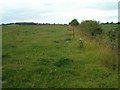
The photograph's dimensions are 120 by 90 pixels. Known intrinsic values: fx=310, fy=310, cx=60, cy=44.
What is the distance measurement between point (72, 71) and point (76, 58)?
350 centimetres

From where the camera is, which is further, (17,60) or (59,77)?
(17,60)

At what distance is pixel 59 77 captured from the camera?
12.8m

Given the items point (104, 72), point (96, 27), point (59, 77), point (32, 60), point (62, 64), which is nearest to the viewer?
point (59, 77)

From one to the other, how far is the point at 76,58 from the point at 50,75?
14.7 feet

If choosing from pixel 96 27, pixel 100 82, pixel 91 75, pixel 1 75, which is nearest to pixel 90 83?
pixel 100 82

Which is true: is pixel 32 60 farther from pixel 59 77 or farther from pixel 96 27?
pixel 96 27

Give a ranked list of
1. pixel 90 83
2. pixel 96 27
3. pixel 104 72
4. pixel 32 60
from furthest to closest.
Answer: pixel 96 27, pixel 32 60, pixel 104 72, pixel 90 83

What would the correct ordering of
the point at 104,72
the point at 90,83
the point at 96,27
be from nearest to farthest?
the point at 90,83
the point at 104,72
the point at 96,27

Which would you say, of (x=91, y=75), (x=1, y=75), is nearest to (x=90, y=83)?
(x=91, y=75)

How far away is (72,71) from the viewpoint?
13.9 metres

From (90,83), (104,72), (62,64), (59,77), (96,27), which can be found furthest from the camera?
(96,27)

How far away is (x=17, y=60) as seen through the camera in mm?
16797

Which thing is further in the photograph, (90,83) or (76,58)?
(76,58)

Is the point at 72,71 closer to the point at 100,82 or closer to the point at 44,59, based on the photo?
the point at 100,82
